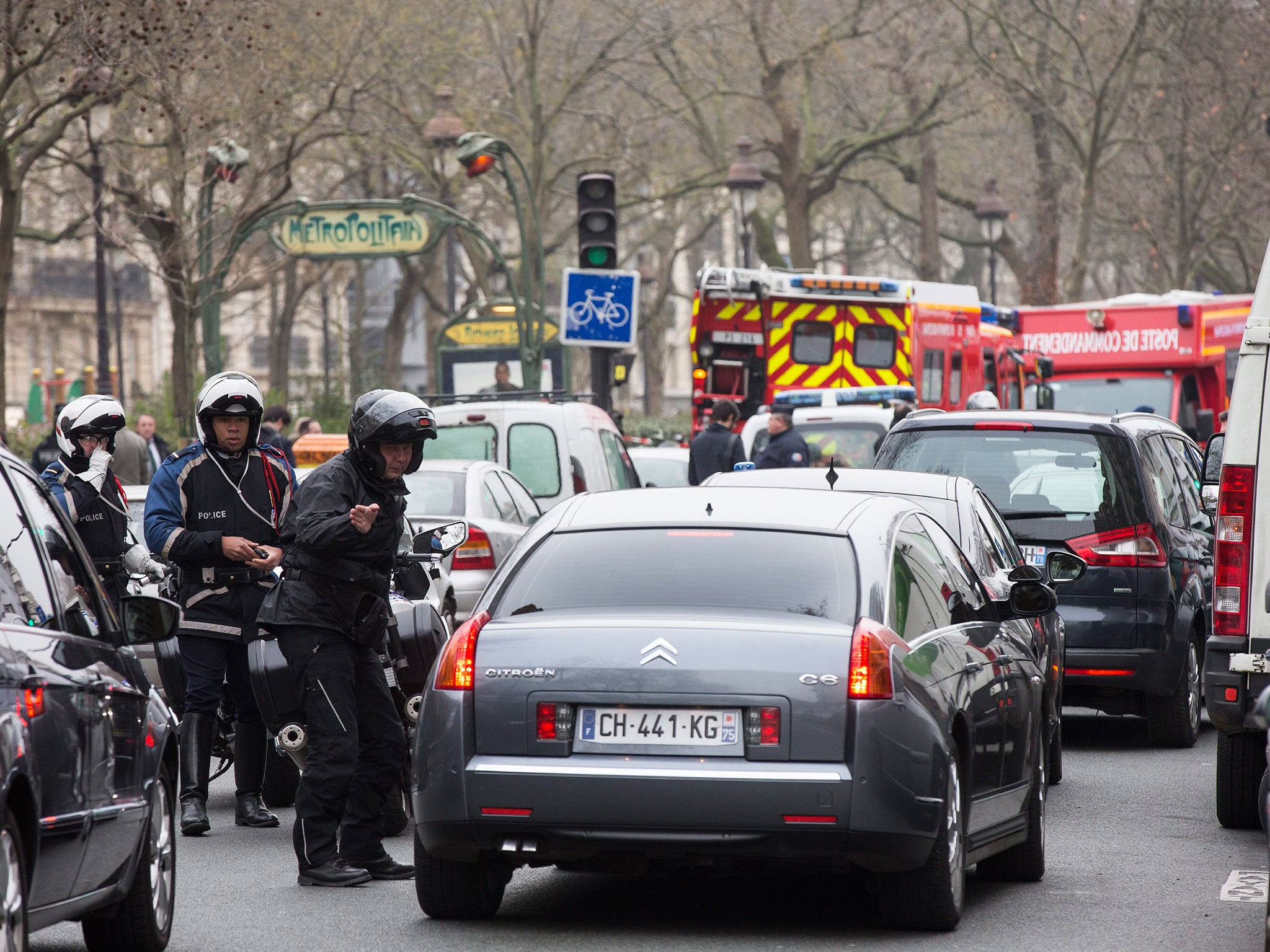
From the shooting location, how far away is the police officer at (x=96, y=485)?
32.4ft

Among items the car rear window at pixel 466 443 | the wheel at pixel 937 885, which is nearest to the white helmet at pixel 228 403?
the wheel at pixel 937 885

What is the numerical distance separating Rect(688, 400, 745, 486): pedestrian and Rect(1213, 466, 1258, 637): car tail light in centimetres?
1035

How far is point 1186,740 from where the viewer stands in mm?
A: 11914

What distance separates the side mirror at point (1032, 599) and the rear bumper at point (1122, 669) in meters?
3.69

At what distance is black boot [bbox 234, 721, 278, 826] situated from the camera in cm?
911

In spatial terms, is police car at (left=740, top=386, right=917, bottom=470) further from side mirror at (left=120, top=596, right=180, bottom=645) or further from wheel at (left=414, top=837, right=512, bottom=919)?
side mirror at (left=120, top=596, right=180, bottom=645)

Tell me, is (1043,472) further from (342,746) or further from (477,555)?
(342,746)

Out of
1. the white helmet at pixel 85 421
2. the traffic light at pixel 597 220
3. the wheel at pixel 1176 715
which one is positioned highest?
the traffic light at pixel 597 220

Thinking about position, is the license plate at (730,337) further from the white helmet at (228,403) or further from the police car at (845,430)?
the white helmet at (228,403)

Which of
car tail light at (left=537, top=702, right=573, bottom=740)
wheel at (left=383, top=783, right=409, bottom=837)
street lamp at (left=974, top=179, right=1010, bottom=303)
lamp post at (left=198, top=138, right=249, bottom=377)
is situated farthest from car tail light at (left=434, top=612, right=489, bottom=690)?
street lamp at (left=974, top=179, right=1010, bottom=303)

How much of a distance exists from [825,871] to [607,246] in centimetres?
1248

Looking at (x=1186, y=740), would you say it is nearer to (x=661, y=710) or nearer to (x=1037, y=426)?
(x=1037, y=426)

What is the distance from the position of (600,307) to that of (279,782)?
946cm

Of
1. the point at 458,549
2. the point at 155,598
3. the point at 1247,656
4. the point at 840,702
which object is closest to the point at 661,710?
the point at 840,702
